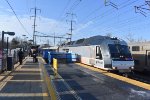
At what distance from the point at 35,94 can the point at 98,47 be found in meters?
16.0

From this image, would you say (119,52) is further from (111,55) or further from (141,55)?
(141,55)

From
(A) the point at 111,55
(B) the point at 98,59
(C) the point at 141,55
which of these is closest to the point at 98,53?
(B) the point at 98,59

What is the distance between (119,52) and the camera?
93.9 feet

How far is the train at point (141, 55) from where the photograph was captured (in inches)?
1240

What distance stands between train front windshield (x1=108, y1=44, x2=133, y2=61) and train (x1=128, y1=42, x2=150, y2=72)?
3115 mm

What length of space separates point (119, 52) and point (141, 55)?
486 centimetres

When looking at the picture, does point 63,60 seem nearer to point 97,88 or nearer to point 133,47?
point 133,47

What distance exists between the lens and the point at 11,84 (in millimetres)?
17875

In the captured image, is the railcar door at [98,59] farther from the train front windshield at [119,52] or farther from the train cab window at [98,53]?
the train front windshield at [119,52]

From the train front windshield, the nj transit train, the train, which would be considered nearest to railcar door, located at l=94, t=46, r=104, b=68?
the nj transit train

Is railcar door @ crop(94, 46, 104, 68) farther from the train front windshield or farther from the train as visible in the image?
the train

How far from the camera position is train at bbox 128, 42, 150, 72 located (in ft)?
103

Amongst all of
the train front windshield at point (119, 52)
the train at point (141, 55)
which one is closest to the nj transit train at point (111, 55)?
the train front windshield at point (119, 52)

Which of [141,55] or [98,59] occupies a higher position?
[141,55]
